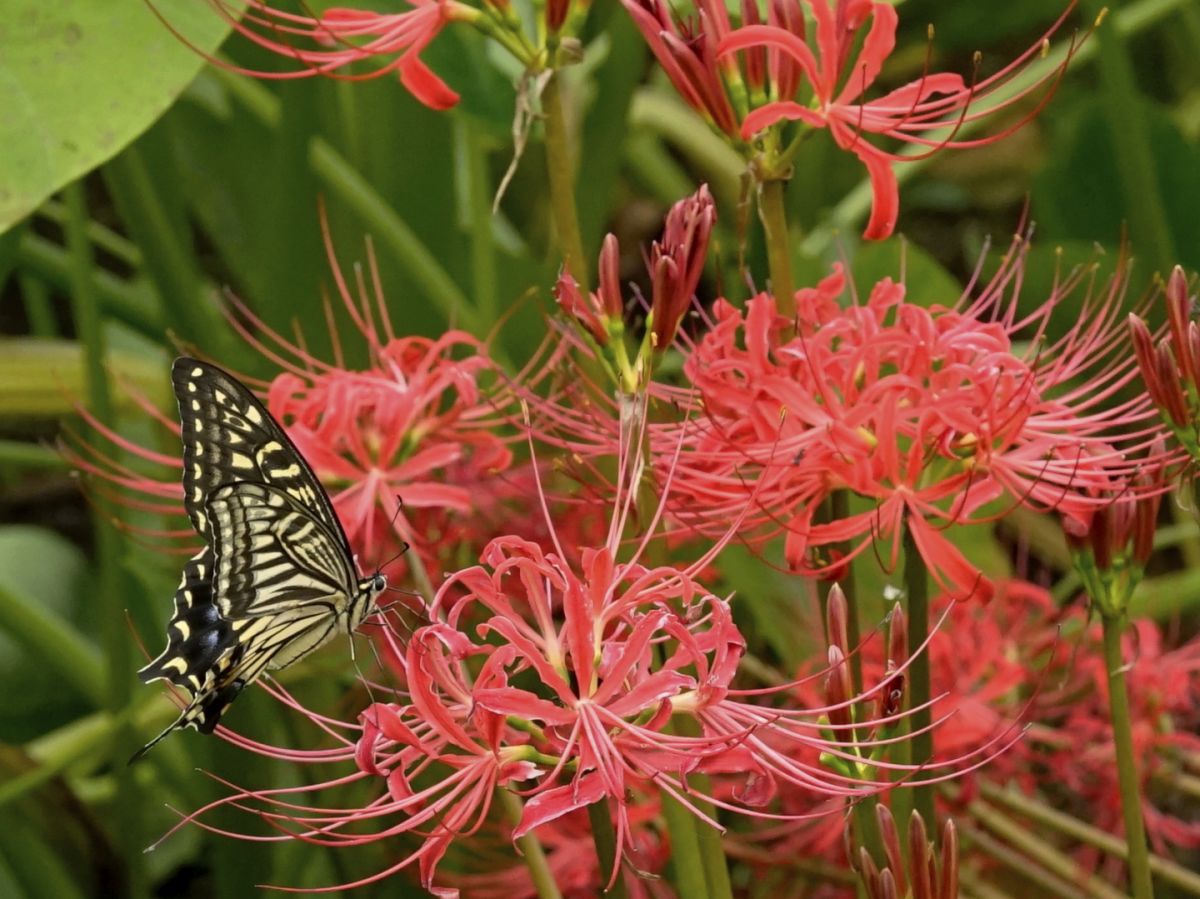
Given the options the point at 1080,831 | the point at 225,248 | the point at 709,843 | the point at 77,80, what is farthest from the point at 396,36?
the point at 225,248

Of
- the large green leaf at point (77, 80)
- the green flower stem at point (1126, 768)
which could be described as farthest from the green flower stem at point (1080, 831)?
the large green leaf at point (77, 80)

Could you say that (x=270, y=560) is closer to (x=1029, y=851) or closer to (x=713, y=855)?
(x=713, y=855)

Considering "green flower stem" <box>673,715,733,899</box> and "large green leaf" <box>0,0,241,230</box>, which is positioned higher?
"large green leaf" <box>0,0,241,230</box>

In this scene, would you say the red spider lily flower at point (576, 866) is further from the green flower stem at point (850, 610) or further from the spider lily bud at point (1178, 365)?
the spider lily bud at point (1178, 365)

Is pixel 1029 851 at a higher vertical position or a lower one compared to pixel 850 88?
lower

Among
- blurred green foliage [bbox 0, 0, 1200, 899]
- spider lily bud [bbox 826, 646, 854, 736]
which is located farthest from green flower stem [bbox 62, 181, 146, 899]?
spider lily bud [bbox 826, 646, 854, 736]

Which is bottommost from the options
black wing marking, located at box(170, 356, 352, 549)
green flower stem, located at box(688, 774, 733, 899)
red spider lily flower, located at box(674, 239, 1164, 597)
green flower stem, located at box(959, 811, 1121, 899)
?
green flower stem, located at box(959, 811, 1121, 899)

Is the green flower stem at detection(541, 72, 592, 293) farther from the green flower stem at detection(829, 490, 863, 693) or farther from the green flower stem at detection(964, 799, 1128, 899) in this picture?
the green flower stem at detection(964, 799, 1128, 899)
